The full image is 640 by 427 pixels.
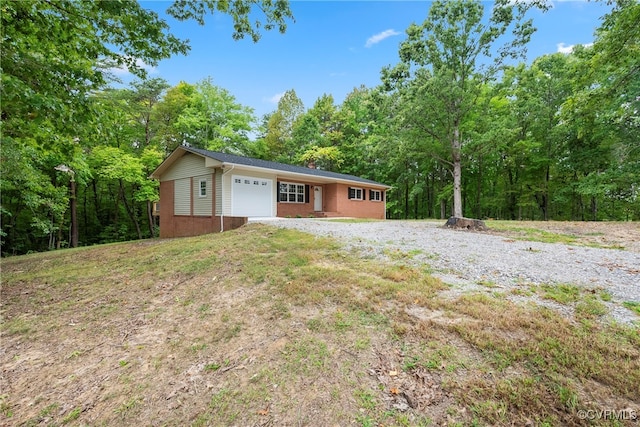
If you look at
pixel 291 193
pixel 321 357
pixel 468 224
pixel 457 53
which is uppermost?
pixel 457 53

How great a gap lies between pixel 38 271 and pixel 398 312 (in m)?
8.93

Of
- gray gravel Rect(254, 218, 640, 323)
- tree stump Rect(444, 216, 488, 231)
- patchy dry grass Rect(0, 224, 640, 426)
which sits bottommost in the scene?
patchy dry grass Rect(0, 224, 640, 426)

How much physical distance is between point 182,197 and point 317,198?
23.9ft

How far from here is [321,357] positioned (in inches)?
97.7

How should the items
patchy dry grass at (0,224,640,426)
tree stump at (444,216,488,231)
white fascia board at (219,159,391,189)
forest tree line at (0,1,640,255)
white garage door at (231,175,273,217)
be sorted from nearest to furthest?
1. patchy dry grass at (0,224,640,426)
2. forest tree line at (0,1,640,255)
3. tree stump at (444,216,488,231)
4. white fascia board at (219,159,391,189)
5. white garage door at (231,175,273,217)

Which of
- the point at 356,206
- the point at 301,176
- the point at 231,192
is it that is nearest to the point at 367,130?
the point at 356,206

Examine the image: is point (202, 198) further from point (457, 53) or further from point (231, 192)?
point (457, 53)

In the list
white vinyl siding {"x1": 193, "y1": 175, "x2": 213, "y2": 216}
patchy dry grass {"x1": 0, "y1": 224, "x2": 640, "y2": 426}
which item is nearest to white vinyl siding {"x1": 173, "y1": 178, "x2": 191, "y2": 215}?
white vinyl siding {"x1": 193, "y1": 175, "x2": 213, "y2": 216}

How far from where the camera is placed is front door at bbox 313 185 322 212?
1655 centimetres

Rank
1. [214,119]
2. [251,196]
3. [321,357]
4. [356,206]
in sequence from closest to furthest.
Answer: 1. [321,357]
2. [251,196]
3. [356,206]
4. [214,119]

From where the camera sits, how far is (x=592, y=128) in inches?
619

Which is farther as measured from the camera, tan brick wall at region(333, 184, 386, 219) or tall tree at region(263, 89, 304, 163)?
tall tree at region(263, 89, 304, 163)

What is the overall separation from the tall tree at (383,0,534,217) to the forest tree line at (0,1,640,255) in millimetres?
87

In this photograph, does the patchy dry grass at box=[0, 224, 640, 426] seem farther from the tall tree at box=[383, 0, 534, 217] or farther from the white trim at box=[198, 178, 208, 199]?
the tall tree at box=[383, 0, 534, 217]
